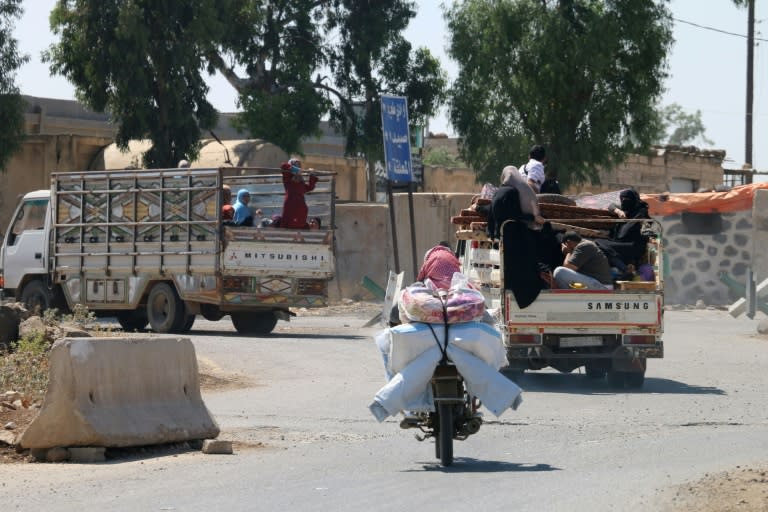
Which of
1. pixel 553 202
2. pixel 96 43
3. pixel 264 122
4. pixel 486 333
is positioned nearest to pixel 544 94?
pixel 264 122

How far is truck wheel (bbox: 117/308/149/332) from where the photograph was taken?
965 inches

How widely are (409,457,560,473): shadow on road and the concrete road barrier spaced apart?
6.89ft

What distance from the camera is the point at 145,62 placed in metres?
35.2

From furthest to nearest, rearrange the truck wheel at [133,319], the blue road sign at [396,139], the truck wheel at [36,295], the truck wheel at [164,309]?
the blue road sign at [396,139] < the truck wheel at [133,319] < the truck wheel at [36,295] < the truck wheel at [164,309]

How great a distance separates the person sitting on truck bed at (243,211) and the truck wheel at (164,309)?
1574mm

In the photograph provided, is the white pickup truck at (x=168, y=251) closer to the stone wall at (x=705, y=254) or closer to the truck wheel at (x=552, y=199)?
the truck wheel at (x=552, y=199)

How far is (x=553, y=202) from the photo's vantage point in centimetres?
1603

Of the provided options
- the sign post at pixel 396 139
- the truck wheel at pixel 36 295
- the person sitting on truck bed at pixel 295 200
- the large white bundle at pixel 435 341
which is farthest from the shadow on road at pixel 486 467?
the sign post at pixel 396 139

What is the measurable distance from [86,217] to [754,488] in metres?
16.9

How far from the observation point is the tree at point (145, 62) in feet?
114

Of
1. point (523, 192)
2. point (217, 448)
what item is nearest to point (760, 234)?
point (523, 192)

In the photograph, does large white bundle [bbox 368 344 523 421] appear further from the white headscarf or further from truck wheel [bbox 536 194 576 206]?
truck wheel [bbox 536 194 576 206]

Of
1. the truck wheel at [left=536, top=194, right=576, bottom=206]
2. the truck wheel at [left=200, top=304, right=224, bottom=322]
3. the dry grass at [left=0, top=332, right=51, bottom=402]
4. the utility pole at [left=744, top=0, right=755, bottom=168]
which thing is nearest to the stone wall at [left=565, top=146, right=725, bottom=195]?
the utility pole at [left=744, top=0, right=755, bottom=168]

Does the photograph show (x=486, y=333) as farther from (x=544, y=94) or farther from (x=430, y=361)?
(x=544, y=94)
